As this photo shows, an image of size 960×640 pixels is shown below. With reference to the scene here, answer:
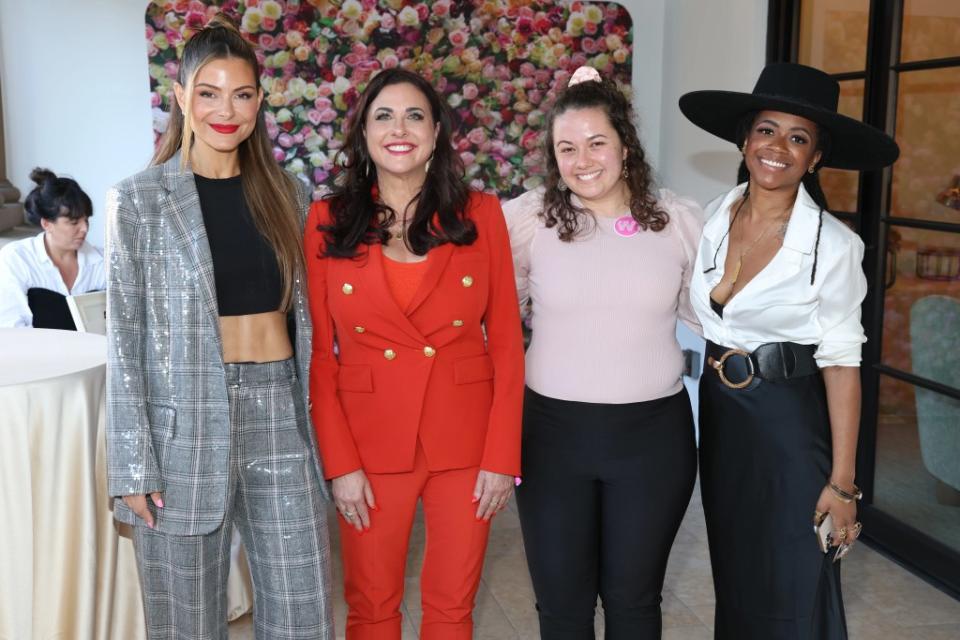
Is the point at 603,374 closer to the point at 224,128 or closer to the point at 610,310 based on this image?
the point at 610,310

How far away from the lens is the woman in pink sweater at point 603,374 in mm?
1981

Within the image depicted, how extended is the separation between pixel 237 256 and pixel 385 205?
1.02ft

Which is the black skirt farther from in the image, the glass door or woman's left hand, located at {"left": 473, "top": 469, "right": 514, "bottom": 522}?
the glass door

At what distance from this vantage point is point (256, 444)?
1936mm

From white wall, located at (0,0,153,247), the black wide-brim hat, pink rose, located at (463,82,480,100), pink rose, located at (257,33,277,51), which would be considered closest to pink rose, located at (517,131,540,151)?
pink rose, located at (463,82,480,100)

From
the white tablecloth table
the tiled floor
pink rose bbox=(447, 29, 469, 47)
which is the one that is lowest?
the tiled floor

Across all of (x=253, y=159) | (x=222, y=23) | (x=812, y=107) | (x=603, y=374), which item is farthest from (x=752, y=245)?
(x=222, y=23)

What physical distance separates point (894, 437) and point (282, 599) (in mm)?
2489

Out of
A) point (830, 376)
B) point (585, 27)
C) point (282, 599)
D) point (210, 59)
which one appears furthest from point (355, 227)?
point (585, 27)

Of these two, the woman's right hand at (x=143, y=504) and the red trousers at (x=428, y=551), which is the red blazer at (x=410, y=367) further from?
the woman's right hand at (x=143, y=504)

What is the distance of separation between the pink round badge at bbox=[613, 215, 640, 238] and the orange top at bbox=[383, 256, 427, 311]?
0.40 metres

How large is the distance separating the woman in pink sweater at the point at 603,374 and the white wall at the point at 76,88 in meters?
2.88

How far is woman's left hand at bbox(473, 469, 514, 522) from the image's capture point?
2.00 m

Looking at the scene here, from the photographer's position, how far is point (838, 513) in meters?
1.93
